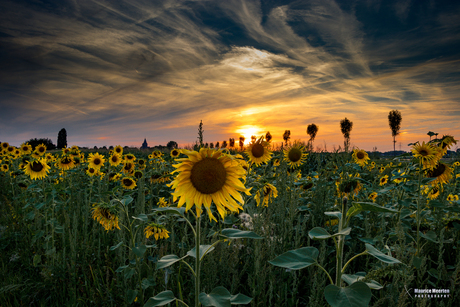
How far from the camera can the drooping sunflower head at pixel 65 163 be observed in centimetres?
640

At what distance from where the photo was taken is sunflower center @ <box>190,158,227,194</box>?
5.85 feet

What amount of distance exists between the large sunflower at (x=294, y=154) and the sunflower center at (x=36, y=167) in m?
5.22

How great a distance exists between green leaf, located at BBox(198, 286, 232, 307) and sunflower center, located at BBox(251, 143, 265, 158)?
290 cm

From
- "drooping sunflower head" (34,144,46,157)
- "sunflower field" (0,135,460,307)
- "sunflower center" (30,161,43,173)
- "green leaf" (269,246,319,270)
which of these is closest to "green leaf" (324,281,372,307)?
"sunflower field" (0,135,460,307)

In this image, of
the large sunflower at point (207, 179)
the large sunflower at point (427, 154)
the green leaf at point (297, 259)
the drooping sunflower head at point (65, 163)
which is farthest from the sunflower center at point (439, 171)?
the drooping sunflower head at point (65, 163)

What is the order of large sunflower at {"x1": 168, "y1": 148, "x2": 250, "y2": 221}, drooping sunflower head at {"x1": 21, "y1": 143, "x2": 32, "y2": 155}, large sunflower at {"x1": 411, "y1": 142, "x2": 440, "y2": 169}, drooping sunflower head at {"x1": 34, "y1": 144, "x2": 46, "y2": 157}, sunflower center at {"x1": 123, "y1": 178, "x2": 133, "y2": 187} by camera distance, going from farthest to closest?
drooping sunflower head at {"x1": 21, "y1": 143, "x2": 32, "y2": 155}
drooping sunflower head at {"x1": 34, "y1": 144, "x2": 46, "y2": 157}
sunflower center at {"x1": 123, "y1": 178, "x2": 133, "y2": 187}
large sunflower at {"x1": 411, "y1": 142, "x2": 440, "y2": 169}
large sunflower at {"x1": 168, "y1": 148, "x2": 250, "y2": 221}

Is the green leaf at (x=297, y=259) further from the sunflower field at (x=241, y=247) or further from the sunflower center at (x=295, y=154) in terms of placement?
the sunflower center at (x=295, y=154)

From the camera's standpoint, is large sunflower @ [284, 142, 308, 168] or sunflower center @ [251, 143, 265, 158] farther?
large sunflower @ [284, 142, 308, 168]

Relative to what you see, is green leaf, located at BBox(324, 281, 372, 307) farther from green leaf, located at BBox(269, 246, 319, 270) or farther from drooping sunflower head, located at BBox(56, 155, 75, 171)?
drooping sunflower head, located at BBox(56, 155, 75, 171)

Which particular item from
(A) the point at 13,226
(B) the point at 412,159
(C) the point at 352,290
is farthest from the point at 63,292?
(B) the point at 412,159

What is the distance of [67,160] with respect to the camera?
6.46m

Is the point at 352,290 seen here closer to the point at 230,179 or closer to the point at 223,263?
the point at 230,179

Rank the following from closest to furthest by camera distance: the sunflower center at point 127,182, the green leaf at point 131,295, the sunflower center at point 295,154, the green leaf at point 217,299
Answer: the green leaf at point 217,299, the green leaf at point 131,295, the sunflower center at point 295,154, the sunflower center at point 127,182

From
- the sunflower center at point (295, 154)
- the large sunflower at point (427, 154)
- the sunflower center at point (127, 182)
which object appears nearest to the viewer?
the large sunflower at point (427, 154)
